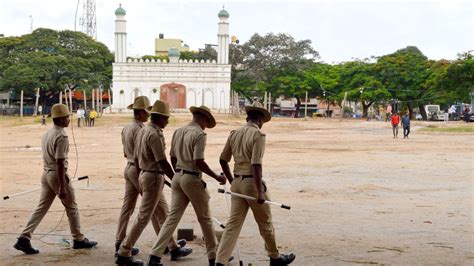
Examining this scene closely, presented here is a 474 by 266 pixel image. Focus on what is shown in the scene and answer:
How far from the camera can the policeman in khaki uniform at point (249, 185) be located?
683 centimetres

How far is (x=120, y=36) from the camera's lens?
7094 cm

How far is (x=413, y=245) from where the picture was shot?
825cm

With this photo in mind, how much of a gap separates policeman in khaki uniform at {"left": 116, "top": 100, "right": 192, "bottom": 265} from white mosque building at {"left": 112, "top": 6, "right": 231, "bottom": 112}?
199 feet

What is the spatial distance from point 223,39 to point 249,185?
6506cm

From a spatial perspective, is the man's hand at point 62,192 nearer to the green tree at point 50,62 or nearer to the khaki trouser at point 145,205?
the khaki trouser at point 145,205

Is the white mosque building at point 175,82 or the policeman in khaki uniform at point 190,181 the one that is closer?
the policeman in khaki uniform at point 190,181

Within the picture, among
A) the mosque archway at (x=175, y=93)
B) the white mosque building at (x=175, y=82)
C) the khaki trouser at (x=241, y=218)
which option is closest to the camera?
the khaki trouser at (x=241, y=218)

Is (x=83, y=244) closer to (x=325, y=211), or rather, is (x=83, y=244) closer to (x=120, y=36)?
(x=325, y=211)

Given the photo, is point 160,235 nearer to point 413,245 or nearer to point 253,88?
point 413,245

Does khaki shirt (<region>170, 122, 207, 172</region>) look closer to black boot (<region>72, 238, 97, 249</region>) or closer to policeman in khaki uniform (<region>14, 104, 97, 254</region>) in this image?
policeman in khaki uniform (<region>14, 104, 97, 254</region>)

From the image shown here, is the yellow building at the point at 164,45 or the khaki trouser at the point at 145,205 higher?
the yellow building at the point at 164,45

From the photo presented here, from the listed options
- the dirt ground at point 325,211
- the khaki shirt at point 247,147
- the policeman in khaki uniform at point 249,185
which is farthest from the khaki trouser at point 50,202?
the khaki shirt at point 247,147

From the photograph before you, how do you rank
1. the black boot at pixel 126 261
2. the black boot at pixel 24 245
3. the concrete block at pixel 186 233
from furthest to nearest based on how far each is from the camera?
the concrete block at pixel 186 233, the black boot at pixel 24 245, the black boot at pixel 126 261

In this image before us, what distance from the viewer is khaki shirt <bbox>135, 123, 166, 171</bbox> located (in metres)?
7.26
